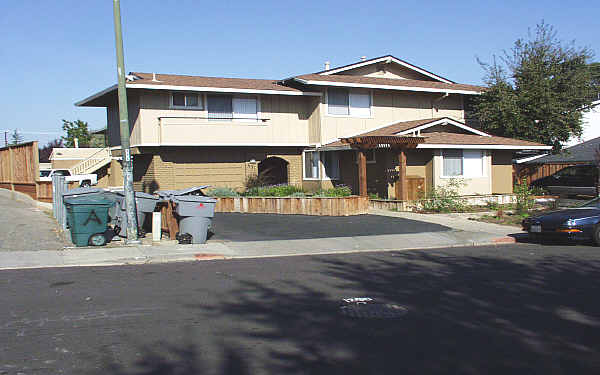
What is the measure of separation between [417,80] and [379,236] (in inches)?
647

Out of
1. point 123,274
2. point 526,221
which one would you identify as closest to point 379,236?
point 526,221

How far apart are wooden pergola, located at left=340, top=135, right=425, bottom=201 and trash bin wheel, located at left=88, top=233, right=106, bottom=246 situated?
10.9m

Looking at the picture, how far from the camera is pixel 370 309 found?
7.84 m

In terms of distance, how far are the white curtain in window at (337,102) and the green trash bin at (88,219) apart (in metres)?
15.1

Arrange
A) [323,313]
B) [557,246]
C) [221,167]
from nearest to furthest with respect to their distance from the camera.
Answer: [323,313] → [557,246] → [221,167]

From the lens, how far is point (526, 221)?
15.7 m

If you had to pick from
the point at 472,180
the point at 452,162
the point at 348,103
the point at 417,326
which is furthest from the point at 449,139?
the point at 417,326

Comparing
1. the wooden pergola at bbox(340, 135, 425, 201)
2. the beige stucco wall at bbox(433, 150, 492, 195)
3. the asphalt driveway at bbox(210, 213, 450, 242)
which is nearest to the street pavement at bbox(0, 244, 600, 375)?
the asphalt driveway at bbox(210, 213, 450, 242)

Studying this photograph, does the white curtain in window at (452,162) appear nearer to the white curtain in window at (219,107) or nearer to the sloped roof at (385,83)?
the sloped roof at (385,83)

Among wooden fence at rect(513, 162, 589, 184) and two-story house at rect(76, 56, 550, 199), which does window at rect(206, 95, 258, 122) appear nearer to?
two-story house at rect(76, 56, 550, 199)

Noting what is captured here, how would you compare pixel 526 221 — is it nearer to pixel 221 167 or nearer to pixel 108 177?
pixel 221 167

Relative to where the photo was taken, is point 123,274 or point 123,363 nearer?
point 123,363

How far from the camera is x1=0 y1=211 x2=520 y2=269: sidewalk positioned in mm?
12164

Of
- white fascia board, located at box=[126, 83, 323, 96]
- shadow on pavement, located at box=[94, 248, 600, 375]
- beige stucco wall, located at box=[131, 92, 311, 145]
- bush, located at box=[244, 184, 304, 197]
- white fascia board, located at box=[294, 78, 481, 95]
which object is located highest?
white fascia board, located at box=[294, 78, 481, 95]
